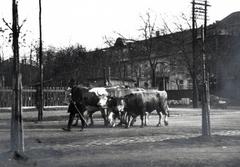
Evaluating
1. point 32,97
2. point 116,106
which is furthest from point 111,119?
point 32,97

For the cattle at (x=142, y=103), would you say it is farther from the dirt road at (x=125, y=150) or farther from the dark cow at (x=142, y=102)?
the dirt road at (x=125, y=150)

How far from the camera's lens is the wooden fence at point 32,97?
33.0 m

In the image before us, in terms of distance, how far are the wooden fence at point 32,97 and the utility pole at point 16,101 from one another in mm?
21706

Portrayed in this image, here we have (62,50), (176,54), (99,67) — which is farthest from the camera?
(62,50)

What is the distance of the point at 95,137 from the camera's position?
1603 cm

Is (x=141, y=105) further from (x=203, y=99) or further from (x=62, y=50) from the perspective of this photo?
(x=62, y=50)

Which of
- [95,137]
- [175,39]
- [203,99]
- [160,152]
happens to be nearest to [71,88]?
[95,137]

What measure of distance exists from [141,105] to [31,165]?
11.6 meters

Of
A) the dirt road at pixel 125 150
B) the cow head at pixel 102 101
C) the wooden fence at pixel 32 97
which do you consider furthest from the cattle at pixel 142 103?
the wooden fence at pixel 32 97

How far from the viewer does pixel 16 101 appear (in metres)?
11.6

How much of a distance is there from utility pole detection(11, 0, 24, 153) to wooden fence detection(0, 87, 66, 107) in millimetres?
21706

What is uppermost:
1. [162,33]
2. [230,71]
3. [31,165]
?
[162,33]

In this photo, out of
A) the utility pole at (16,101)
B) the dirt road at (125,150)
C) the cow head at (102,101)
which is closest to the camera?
the dirt road at (125,150)

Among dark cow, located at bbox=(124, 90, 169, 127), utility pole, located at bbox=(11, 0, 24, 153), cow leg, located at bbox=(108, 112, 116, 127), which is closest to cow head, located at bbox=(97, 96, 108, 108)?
cow leg, located at bbox=(108, 112, 116, 127)
